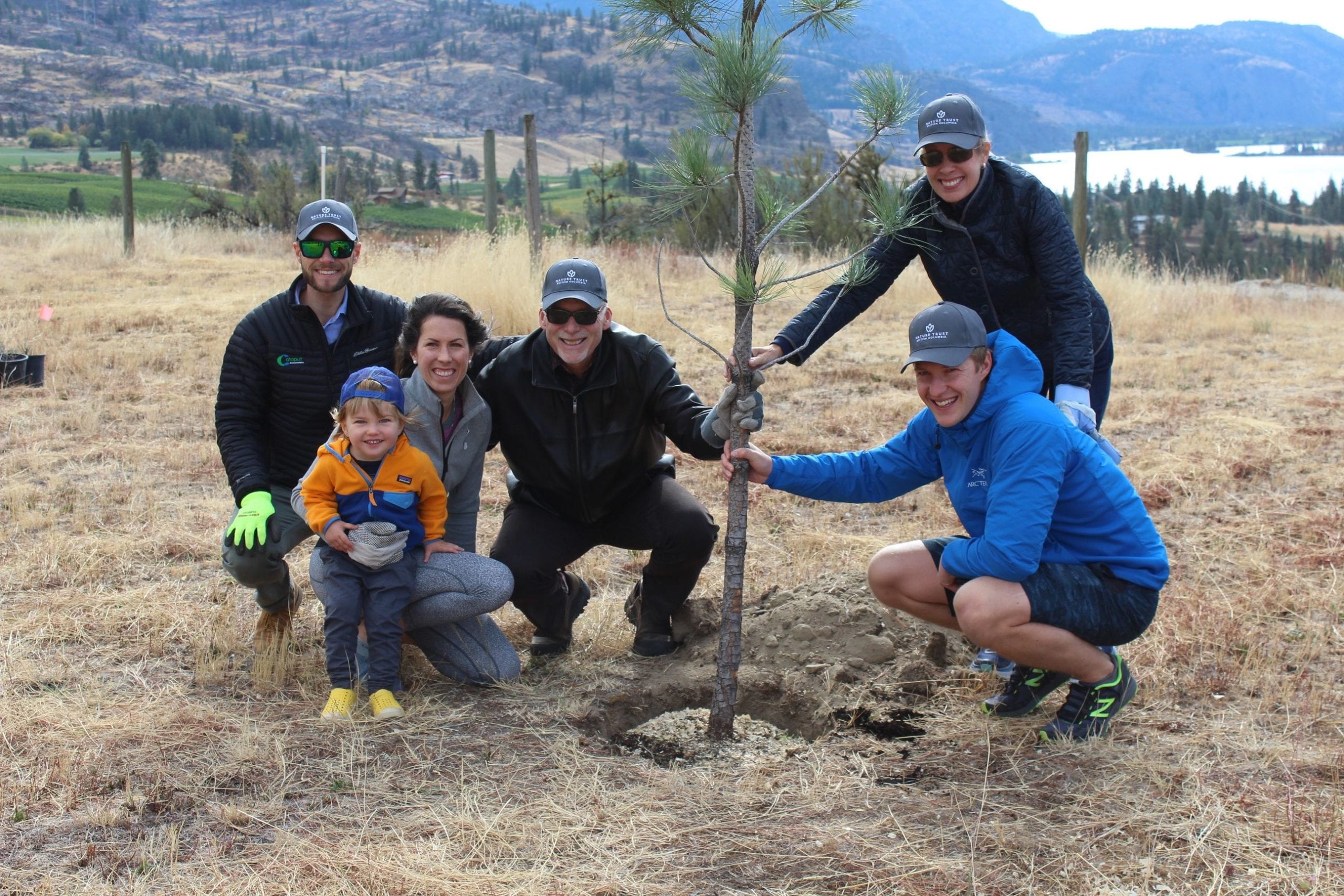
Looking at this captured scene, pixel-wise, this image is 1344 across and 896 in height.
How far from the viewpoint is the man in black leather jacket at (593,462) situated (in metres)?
3.52

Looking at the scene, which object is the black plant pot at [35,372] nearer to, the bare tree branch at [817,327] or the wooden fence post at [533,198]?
the wooden fence post at [533,198]

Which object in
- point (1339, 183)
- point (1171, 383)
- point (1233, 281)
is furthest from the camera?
point (1339, 183)

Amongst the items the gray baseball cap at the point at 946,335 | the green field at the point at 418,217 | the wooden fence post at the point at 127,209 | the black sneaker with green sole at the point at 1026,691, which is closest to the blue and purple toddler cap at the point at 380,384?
the gray baseball cap at the point at 946,335

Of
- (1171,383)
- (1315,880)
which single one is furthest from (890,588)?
(1171,383)

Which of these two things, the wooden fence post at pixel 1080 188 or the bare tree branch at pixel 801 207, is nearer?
the bare tree branch at pixel 801 207

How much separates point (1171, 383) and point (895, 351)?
2239mm

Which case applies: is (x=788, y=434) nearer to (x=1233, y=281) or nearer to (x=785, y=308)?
(x=785, y=308)

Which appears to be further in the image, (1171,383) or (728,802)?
(1171,383)

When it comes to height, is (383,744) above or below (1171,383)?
below

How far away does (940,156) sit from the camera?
304cm

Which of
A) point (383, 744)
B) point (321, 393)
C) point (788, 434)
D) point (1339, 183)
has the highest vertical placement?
point (1339, 183)

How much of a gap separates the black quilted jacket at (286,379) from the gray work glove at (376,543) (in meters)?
0.54

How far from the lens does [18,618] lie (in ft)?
12.5

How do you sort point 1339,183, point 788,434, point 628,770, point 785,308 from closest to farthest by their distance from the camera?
point 628,770, point 788,434, point 785,308, point 1339,183
